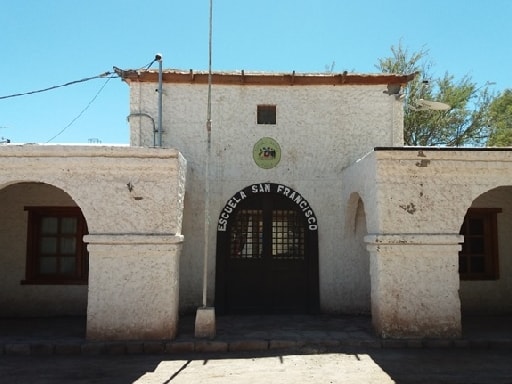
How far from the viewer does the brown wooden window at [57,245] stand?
10.1 m

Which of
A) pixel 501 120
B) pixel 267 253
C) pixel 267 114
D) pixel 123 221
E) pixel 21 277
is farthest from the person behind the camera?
pixel 501 120

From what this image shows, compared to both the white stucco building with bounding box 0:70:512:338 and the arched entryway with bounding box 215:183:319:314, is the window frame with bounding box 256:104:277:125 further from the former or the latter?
the arched entryway with bounding box 215:183:319:314

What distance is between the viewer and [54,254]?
33.6ft

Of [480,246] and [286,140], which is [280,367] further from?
[480,246]

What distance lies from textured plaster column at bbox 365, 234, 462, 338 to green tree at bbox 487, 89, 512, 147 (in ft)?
51.0

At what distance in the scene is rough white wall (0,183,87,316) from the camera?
9969 mm

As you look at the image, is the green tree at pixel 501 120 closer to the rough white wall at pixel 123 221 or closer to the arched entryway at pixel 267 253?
the arched entryway at pixel 267 253

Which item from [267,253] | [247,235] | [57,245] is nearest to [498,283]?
[267,253]

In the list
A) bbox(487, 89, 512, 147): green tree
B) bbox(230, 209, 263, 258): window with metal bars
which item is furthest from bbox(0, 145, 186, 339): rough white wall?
bbox(487, 89, 512, 147): green tree

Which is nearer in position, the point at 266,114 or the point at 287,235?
the point at 287,235

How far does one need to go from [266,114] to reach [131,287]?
5047 millimetres

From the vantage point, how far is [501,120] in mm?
22109

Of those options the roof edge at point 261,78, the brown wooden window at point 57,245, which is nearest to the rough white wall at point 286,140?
the roof edge at point 261,78

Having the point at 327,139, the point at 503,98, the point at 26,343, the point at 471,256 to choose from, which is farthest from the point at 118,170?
the point at 503,98
